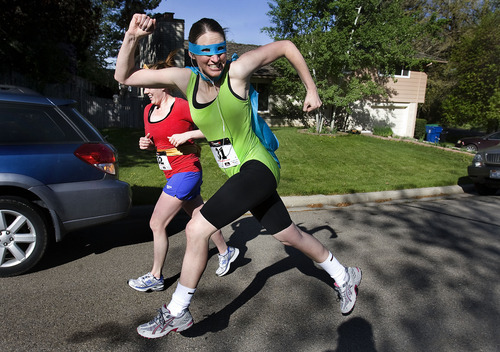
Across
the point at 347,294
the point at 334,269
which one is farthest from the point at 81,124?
the point at 347,294

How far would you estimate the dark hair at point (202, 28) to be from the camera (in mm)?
2266

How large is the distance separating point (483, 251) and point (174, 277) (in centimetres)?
355

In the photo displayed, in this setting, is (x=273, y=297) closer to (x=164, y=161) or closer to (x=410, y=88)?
(x=164, y=161)

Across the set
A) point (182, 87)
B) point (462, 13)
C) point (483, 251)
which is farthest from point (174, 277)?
point (462, 13)

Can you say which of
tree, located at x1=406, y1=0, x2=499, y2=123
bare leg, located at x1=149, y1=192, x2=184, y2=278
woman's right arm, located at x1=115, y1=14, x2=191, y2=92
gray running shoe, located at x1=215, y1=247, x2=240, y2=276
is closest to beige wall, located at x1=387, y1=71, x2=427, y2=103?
tree, located at x1=406, y1=0, x2=499, y2=123

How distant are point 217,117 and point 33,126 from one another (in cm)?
237

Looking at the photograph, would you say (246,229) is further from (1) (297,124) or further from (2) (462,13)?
(2) (462,13)

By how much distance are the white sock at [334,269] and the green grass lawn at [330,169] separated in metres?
3.81

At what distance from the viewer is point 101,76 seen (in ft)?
137

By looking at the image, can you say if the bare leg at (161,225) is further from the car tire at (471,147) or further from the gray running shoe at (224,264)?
the car tire at (471,147)

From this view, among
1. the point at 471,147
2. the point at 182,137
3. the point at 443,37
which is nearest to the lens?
the point at 182,137

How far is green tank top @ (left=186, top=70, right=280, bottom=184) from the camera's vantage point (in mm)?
2342

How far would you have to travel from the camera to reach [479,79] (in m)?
23.2

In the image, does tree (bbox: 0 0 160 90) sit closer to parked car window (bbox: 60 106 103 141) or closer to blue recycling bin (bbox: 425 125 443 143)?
parked car window (bbox: 60 106 103 141)
